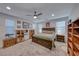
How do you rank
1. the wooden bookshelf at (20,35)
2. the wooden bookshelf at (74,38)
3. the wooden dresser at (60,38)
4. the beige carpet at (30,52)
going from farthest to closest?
the wooden bookshelf at (20,35) < the wooden dresser at (60,38) < the beige carpet at (30,52) < the wooden bookshelf at (74,38)

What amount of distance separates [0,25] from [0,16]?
53cm

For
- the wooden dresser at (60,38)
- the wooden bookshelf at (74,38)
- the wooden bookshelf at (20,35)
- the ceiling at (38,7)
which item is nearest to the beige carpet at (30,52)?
the wooden bookshelf at (74,38)

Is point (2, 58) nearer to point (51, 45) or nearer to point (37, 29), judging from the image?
point (51, 45)

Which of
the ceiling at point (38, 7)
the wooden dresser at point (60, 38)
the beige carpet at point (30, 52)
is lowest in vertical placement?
the beige carpet at point (30, 52)

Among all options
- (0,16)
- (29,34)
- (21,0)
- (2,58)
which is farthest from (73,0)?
(29,34)

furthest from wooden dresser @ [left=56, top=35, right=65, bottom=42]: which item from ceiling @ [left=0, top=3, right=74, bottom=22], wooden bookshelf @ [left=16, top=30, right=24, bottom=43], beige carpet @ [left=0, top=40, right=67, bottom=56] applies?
wooden bookshelf @ [left=16, top=30, right=24, bottom=43]

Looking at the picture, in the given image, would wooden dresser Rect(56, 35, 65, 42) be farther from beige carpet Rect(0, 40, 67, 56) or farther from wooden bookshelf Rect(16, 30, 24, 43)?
wooden bookshelf Rect(16, 30, 24, 43)

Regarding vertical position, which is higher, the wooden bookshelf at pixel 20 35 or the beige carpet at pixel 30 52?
the wooden bookshelf at pixel 20 35

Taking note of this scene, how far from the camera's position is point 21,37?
636cm

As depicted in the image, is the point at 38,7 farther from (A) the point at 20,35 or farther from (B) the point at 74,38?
(A) the point at 20,35

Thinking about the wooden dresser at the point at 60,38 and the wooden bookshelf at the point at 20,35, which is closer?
the wooden dresser at the point at 60,38

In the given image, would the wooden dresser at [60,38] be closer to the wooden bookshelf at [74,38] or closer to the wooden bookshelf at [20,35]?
the wooden bookshelf at [74,38]

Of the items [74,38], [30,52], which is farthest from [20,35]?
[74,38]

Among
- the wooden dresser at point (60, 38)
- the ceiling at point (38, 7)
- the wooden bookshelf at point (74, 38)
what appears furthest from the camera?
the wooden dresser at point (60, 38)
